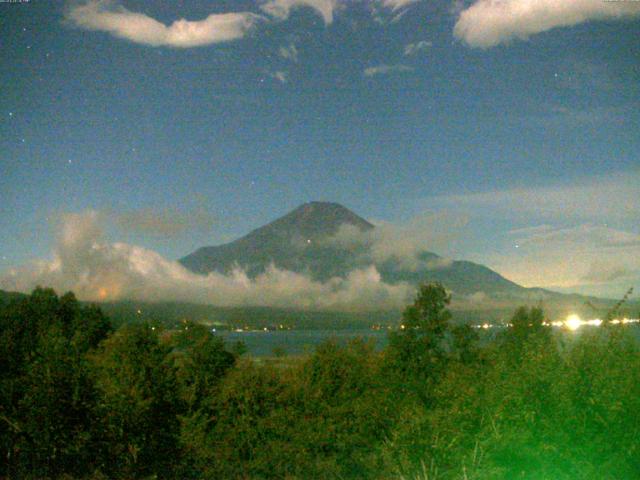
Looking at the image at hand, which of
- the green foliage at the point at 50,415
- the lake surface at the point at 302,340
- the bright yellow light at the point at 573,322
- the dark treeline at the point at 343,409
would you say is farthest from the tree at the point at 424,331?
the bright yellow light at the point at 573,322

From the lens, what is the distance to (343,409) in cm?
1981

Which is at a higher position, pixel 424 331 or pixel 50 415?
pixel 424 331

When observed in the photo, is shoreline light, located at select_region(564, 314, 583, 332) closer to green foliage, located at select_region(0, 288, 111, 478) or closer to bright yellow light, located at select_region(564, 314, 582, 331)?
bright yellow light, located at select_region(564, 314, 582, 331)

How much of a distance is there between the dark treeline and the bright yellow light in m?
0.22

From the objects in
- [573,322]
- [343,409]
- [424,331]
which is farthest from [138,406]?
[424,331]

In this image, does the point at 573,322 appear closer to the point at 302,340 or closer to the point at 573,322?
the point at 573,322

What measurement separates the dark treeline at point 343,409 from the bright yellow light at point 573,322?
0.22 m

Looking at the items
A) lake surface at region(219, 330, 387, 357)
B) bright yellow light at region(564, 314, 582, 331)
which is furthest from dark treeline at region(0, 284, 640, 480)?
lake surface at region(219, 330, 387, 357)

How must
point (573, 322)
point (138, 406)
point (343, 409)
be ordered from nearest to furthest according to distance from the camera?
point (573, 322)
point (138, 406)
point (343, 409)

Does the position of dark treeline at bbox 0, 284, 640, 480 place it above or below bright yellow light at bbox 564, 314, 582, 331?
below

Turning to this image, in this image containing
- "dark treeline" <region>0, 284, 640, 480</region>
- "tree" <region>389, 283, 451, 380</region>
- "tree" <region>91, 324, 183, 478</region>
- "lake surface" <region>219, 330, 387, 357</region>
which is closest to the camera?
"dark treeline" <region>0, 284, 640, 480</region>

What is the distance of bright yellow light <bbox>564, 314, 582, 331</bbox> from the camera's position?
8.76 metres

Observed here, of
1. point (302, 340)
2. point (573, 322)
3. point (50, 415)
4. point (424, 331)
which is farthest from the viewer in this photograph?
point (302, 340)

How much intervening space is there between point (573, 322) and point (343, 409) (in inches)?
462
